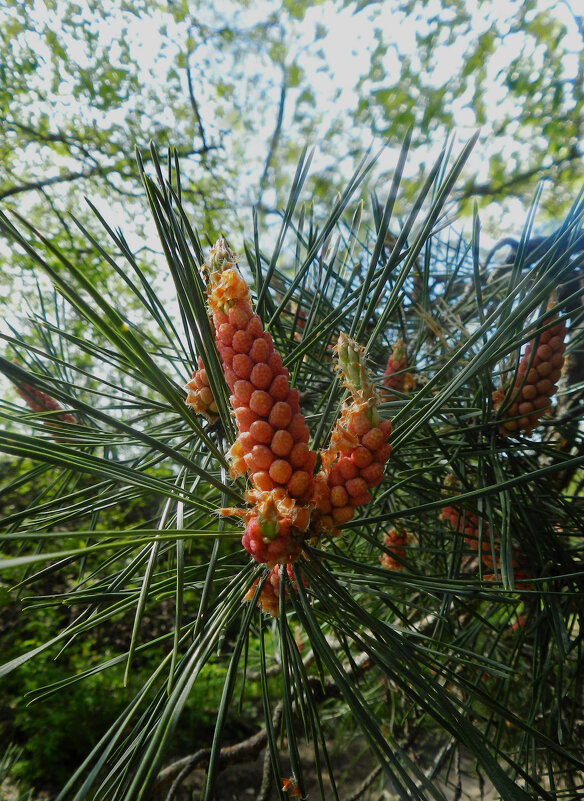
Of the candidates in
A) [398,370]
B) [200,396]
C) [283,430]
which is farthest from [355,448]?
[398,370]

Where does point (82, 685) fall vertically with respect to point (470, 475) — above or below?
below

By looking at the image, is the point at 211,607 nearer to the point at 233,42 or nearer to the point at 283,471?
the point at 283,471

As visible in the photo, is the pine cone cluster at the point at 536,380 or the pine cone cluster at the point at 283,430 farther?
the pine cone cluster at the point at 536,380

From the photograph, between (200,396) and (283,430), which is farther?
(200,396)

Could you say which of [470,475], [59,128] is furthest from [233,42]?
[470,475]

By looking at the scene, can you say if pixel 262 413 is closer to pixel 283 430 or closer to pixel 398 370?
pixel 283 430

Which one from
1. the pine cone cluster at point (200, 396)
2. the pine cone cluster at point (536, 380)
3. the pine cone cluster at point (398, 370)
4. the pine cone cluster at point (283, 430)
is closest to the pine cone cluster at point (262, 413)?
the pine cone cluster at point (283, 430)

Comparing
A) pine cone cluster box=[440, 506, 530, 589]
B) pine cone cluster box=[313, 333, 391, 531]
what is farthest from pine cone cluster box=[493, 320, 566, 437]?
pine cone cluster box=[313, 333, 391, 531]

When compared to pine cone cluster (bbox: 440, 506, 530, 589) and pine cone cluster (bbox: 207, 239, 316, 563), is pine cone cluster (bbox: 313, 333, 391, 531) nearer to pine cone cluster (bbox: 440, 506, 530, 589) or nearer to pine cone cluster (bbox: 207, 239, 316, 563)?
pine cone cluster (bbox: 207, 239, 316, 563)

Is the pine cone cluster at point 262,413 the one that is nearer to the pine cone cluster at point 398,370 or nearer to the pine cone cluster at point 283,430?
the pine cone cluster at point 283,430
